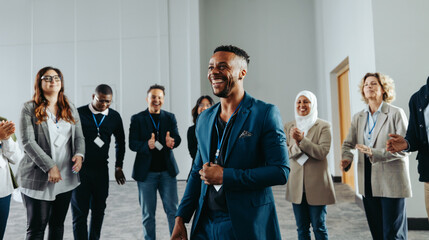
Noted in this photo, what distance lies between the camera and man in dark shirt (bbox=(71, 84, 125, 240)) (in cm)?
255

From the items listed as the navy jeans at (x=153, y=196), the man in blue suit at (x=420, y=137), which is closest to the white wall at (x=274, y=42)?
the navy jeans at (x=153, y=196)

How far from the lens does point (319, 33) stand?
7016 millimetres

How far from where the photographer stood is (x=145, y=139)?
2.90 m

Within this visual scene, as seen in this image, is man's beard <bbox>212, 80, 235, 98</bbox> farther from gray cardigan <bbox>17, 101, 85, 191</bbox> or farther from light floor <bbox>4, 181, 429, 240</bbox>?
light floor <bbox>4, 181, 429, 240</bbox>

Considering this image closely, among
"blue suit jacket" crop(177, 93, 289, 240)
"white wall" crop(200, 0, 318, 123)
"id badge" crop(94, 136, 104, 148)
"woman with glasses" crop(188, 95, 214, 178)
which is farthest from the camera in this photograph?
"white wall" crop(200, 0, 318, 123)

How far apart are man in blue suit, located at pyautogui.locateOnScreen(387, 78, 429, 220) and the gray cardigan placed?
236 cm

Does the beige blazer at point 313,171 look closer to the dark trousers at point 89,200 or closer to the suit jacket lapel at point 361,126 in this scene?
the suit jacket lapel at point 361,126

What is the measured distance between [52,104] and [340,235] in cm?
303

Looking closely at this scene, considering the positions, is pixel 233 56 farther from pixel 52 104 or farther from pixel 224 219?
pixel 52 104

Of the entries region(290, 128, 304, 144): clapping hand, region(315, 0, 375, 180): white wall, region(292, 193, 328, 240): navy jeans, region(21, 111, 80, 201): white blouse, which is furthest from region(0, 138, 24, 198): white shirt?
region(315, 0, 375, 180): white wall

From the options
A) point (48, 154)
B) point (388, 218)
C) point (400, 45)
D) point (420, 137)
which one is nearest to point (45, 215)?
point (48, 154)

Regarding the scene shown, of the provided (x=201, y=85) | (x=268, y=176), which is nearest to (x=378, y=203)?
(x=268, y=176)

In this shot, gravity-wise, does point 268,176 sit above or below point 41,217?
above

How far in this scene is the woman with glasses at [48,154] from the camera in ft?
6.63
